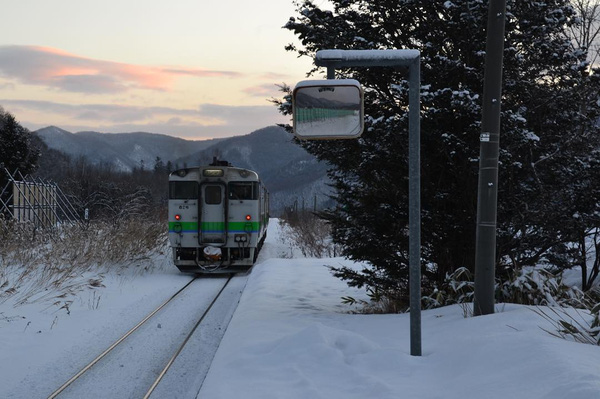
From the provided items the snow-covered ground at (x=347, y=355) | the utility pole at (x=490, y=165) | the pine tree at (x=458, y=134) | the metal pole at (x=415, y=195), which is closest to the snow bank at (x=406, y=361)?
the snow-covered ground at (x=347, y=355)

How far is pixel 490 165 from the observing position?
635 cm

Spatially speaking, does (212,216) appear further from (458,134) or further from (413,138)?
(413,138)

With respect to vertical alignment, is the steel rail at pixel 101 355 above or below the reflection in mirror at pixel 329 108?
below

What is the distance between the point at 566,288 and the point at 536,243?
4.61 ft

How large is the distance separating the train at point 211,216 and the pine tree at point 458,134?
8.67 metres

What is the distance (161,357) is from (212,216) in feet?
32.1

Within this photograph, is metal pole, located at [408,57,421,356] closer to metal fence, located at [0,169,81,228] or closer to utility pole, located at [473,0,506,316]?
utility pole, located at [473,0,506,316]

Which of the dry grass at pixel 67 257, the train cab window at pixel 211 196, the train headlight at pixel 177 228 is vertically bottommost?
the dry grass at pixel 67 257

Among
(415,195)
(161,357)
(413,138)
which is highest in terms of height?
(413,138)

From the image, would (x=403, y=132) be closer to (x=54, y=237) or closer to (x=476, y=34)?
(x=476, y=34)

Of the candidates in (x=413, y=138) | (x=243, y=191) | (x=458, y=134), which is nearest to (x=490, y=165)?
(x=413, y=138)

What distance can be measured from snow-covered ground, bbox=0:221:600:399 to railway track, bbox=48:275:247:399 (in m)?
0.33

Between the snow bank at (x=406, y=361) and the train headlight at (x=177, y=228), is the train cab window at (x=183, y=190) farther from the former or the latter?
the snow bank at (x=406, y=361)

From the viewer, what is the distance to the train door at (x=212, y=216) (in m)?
17.3
